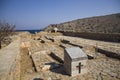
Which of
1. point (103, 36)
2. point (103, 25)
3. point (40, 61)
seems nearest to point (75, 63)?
point (40, 61)

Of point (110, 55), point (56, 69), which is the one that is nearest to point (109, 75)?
point (56, 69)

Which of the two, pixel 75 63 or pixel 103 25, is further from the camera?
pixel 103 25

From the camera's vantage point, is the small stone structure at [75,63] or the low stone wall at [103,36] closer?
the small stone structure at [75,63]

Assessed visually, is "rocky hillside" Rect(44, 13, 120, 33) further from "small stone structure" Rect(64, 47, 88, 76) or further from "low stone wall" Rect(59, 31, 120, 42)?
"small stone structure" Rect(64, 47, 88, 76)

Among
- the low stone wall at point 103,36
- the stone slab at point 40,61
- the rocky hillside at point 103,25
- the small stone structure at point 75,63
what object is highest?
the rocky hillside at point 103,25

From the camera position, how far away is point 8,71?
15.7 ft

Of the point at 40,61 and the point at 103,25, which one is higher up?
the point at 103,25

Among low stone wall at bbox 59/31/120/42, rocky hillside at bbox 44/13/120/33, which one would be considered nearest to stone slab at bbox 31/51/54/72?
low stone wall at bbox 59/31/120/42

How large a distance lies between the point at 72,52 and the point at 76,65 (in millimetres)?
590

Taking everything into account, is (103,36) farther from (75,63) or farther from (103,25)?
(75,63)

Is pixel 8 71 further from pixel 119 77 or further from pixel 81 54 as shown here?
pixel 119 77

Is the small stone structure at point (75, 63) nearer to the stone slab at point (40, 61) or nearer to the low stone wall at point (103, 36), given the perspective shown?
the stone slab at point (40, 61)

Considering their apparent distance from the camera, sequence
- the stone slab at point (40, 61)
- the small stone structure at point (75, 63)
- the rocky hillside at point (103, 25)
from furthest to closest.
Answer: the rocky hillside at point (103, 25) → the stone slab at point (40, 61) → the small stone structure at point (75, 63)

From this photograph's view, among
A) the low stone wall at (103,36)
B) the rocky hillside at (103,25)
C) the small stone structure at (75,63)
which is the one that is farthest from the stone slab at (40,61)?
the rocky hillside at (103,25)
